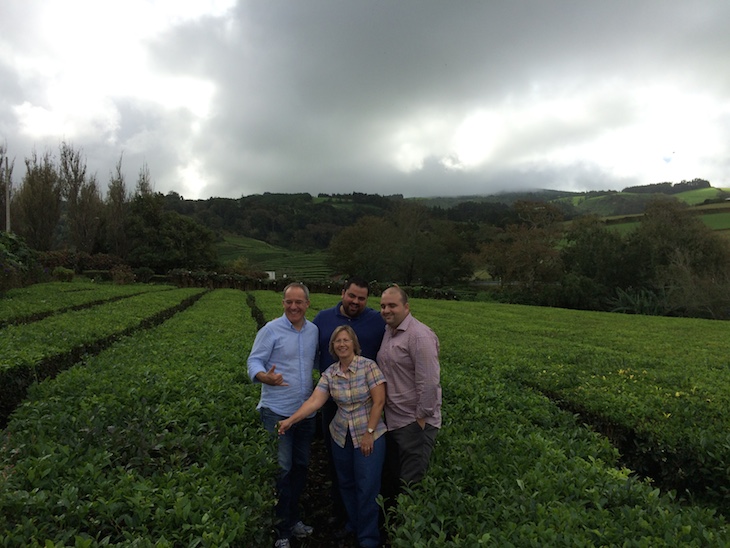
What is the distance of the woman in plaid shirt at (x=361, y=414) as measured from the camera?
3.25 metres

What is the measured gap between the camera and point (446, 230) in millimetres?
56531

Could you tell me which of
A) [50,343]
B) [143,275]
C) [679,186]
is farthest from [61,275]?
[679,186]

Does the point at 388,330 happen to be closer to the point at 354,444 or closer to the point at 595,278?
the point at 354,444

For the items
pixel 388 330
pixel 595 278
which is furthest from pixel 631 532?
pixel 595 278

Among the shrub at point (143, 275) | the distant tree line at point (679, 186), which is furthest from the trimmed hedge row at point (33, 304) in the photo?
the distant tree line at point (679, 186)

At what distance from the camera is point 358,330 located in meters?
3.71

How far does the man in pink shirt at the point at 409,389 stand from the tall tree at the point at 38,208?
149ft

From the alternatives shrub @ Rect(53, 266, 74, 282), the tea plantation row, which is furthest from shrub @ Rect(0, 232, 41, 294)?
the tea plantation row

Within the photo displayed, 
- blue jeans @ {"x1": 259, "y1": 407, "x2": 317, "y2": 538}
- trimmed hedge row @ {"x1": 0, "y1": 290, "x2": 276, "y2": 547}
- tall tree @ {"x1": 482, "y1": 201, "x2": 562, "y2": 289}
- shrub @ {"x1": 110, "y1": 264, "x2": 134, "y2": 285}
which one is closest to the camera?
trimmed hedge row @ {"x1": 0, "y1": 290, "x2": 276, "y2": 547}

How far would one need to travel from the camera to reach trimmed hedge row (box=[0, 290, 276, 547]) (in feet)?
7.10

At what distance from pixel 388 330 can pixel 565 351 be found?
255 inches

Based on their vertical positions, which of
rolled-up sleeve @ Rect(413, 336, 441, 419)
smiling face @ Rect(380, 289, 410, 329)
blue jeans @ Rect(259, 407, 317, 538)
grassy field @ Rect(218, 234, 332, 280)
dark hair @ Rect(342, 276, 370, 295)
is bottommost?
grassy field @ Rect(218, 234, 332, 280)

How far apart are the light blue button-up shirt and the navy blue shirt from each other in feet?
0.61

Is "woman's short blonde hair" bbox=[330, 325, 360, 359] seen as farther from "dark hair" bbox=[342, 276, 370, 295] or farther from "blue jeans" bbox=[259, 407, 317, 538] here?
"blue jeans" bbox=[259, 407, 317, 538]
